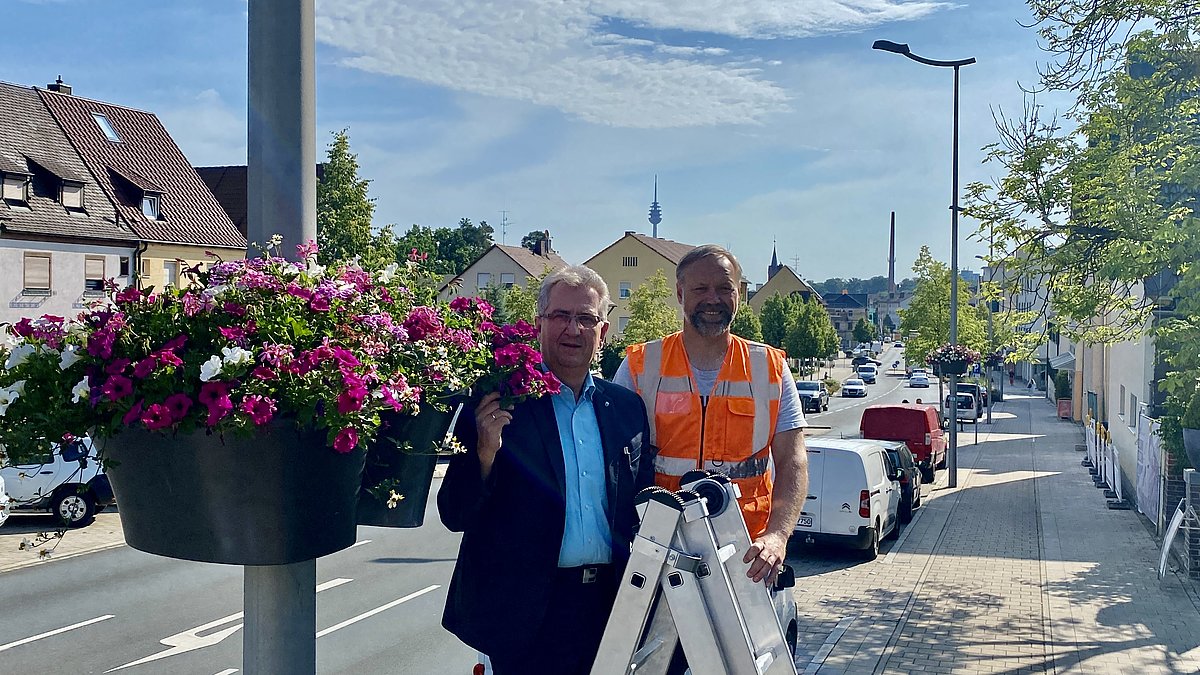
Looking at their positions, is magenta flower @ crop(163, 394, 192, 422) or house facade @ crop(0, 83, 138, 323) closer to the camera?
magenta flower @ crop(163, 394, 192, 422)

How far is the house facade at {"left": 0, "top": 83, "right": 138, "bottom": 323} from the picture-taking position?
2528 cm

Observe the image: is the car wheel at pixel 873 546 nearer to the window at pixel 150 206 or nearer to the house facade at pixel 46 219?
the house facade at pixel 46 219

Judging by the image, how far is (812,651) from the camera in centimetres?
860

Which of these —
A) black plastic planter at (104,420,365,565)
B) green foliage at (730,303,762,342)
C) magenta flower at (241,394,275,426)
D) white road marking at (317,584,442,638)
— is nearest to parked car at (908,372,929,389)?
green foliage at (730,303,762,342)

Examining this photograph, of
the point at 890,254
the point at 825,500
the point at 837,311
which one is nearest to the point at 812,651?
the point at 825,500

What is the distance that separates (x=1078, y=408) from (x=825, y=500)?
32.5 meters

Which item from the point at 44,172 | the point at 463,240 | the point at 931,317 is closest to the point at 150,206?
the point at 44,172

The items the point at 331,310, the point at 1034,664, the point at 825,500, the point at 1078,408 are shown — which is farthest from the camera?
the point at 1078,408

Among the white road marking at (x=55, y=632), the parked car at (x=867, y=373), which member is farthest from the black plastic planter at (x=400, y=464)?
the parked car at (x=867, y=373)

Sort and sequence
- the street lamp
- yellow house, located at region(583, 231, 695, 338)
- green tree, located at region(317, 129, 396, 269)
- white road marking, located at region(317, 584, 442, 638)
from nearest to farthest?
white road marking, located at region(317, 584, 442, 638), the street lamp, green tree, located at region(317, 129, 396, 269), yellow house, located at region(583, 231, 695, 338)

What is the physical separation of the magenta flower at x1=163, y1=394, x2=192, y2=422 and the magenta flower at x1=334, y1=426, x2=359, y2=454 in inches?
11.0

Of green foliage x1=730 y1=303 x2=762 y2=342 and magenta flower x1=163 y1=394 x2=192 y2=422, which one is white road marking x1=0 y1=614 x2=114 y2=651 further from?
green foliage x1=730 y1=303 x2=762 y2=342

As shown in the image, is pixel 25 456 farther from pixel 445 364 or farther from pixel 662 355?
pixel 662 355

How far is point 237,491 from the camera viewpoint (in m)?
1.98
